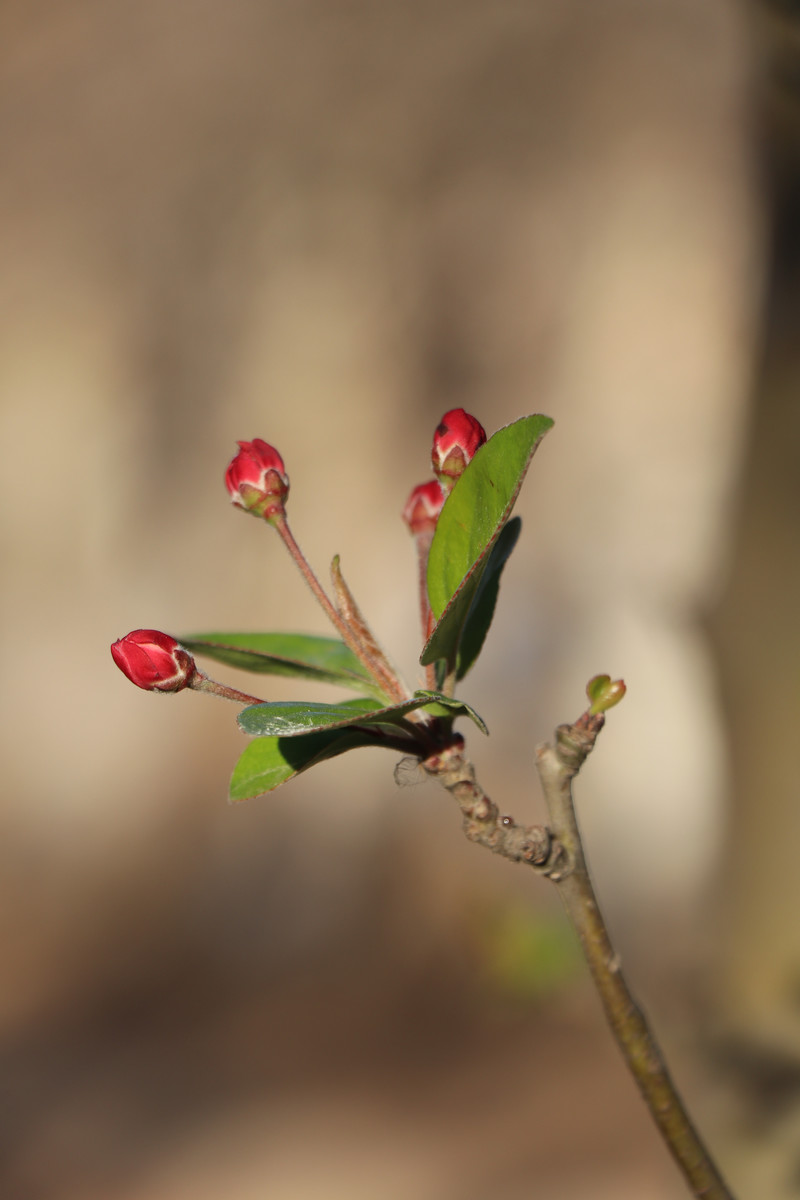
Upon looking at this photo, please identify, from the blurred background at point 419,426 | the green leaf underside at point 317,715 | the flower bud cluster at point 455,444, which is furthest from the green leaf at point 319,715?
the blurred background at point 419,426

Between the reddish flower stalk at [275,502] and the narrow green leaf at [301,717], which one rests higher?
the reddish flower stalk at [275,502]

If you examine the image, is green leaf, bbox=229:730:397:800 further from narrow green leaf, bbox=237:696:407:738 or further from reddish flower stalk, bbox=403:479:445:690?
reddish flower stalk, bbox=403:479:445:690

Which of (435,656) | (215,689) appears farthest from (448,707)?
(215,689)

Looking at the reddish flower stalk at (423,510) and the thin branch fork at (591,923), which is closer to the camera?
the thin branch fork at (591,923)

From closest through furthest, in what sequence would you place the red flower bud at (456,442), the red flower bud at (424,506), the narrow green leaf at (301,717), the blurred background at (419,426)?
1. the narrow green leaf at (301,717)
2. the red flower bud at (456,442)
3. the red flower bud at (424,506)
4. the blurred background at (419,426)

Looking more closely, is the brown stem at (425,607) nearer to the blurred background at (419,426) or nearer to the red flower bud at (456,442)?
the red flower bud at (456,442)

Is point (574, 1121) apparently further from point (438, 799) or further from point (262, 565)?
point (262, 565)

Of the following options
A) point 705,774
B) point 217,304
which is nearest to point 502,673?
point 705,774
